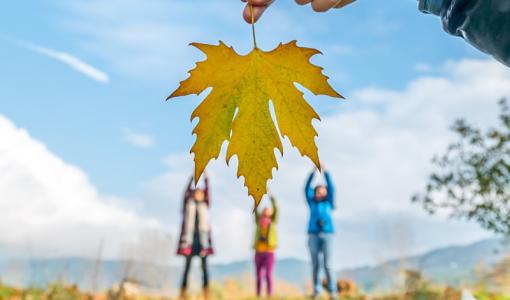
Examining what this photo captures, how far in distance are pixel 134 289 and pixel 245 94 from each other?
6.22m

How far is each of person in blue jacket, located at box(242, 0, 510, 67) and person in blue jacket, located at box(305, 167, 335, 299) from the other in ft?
18.5

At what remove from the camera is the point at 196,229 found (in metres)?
6.99

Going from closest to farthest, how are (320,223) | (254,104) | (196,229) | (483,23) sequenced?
(254,104), (483,23), (320,223), (196,229)

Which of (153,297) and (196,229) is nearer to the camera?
(153,297)

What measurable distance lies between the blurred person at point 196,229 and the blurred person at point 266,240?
53cm

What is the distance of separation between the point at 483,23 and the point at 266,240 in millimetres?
6346

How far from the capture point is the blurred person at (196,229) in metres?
6.91

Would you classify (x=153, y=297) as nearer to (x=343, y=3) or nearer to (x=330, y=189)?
(x=330, y=189)

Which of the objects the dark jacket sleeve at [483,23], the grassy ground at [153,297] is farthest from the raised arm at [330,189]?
the dark jacket sleeve at [483,23]

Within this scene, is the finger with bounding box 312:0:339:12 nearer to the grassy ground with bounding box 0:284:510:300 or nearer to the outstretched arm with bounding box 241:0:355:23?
the outstretched arm with bounding box 241:0:355:23

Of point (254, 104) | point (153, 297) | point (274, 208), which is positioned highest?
point (274, 208)

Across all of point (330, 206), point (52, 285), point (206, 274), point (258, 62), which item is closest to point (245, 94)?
point (258, 62)

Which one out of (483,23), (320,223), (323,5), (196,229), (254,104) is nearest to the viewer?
(254,104)

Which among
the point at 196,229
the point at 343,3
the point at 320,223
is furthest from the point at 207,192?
→ the point at 343,3
